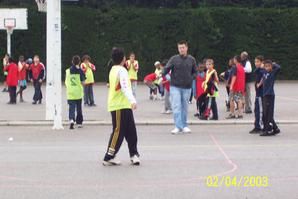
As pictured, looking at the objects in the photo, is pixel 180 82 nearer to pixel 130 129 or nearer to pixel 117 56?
pixel 117 56

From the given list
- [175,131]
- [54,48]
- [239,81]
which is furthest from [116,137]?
[239,81]

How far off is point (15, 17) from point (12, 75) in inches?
521

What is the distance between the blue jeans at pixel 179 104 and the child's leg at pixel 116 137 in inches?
173

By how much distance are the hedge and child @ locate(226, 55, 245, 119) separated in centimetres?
2053

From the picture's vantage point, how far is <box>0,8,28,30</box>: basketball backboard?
3588 cm

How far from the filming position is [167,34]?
39.0 meters

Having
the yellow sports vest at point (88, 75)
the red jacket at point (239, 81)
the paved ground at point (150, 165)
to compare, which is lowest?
the paved ground at point (150, 165)

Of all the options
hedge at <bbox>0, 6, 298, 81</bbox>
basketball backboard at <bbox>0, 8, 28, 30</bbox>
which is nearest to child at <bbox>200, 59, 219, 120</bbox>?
basketball backboard at <bbox>0, 8, 28, 30</bbox>

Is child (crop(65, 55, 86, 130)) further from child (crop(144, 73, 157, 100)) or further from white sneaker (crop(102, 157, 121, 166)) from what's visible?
child (crop(144, 73, 157, 100))

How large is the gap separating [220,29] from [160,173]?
Result: 29963mm

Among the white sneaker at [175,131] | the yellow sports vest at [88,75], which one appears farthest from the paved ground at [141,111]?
the white sneaker at [175,131]

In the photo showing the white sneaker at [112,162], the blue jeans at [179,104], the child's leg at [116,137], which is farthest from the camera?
the blue jeans at [179,104]

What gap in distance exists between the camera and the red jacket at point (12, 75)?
23672mm

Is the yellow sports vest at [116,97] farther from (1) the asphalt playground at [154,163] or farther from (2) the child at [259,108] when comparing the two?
(2) the child at [259,108]
